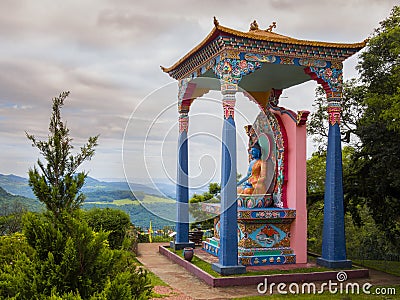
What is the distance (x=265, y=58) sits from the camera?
8641 mm

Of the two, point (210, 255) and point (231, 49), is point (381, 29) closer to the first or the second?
point (231, 49)

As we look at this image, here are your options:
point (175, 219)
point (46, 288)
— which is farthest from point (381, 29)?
point (46, 288)

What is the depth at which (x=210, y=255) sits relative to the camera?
1029 centimetres

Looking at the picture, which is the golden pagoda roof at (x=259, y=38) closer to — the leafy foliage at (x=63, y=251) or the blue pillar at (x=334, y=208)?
the blue pillar at (x=334, y=208)

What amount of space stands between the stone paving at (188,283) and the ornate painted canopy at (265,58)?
382 cm

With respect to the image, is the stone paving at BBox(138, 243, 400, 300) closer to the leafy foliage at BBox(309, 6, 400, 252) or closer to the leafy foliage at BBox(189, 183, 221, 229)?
the leafy foliage at BBox(309, 6, 400, 252)

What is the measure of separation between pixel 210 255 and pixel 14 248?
17.3ft

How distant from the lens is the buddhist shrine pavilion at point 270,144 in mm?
8312

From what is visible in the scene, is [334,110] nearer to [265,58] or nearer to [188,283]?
[265,58]

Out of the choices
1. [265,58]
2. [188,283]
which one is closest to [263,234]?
[188,283]

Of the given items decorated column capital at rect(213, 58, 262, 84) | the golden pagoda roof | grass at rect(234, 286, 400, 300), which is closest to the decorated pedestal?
grass at rect(234, 286, 400, 300)

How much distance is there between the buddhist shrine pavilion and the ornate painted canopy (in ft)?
0.06

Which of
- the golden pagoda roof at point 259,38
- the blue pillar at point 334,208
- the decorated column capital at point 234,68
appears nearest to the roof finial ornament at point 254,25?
the golden pagoda roof at point 259,38

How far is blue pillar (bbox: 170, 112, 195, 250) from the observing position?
11.4 metres
